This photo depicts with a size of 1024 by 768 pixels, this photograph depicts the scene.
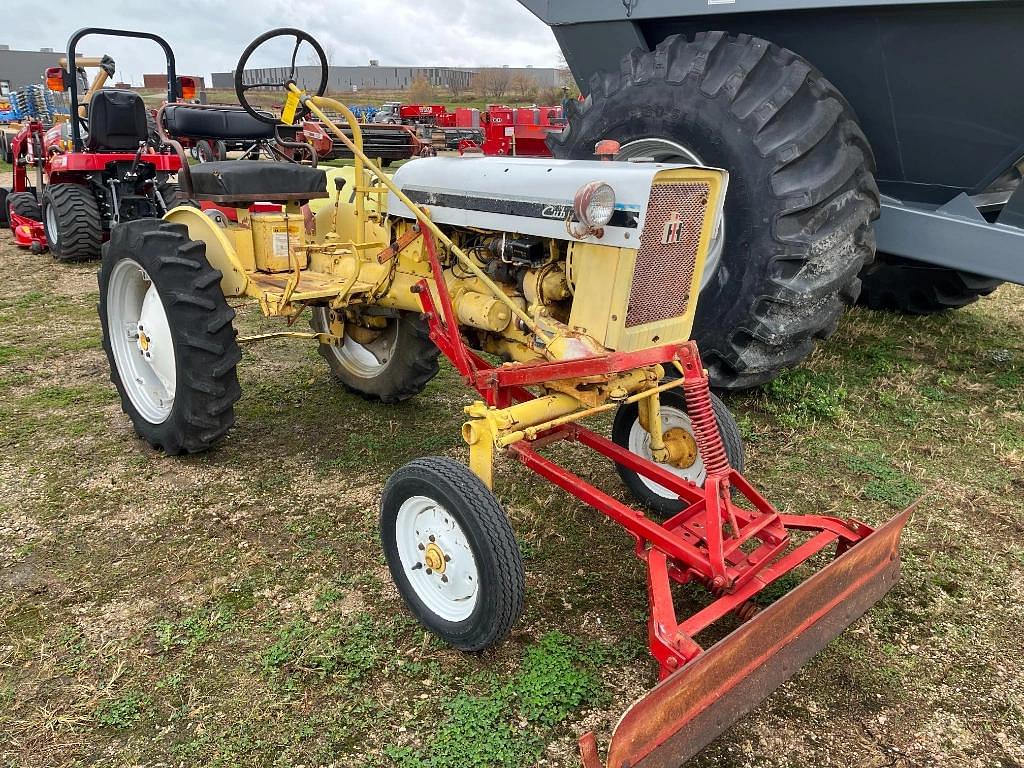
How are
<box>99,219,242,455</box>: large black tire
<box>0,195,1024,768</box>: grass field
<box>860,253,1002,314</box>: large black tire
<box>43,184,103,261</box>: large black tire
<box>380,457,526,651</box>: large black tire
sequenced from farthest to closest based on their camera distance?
<box>43,184,103,261</box>: large black tire
<box>860,253,1002,314</box>: large black tire
<box>99,219,242,455</box>: large black tire
<box>380,457,526,651</box>: large black tire
<box>0,195,1024,768</box>: grass field

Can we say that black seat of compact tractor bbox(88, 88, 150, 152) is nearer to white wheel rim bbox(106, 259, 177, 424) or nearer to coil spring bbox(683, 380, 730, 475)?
white wheel rim bbox(106, 259, 177, 424)

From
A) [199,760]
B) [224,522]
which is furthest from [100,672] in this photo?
[224,522]

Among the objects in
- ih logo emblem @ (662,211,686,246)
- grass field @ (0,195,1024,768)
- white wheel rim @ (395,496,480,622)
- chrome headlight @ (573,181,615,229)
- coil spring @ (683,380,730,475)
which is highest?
chrome headlight @ (573,181,615,229)

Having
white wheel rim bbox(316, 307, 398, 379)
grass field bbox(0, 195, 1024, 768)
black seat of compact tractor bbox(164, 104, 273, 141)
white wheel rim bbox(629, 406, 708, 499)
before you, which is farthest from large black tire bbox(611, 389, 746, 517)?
black seat of compact tractor bbox(164, 104, 273, 141)

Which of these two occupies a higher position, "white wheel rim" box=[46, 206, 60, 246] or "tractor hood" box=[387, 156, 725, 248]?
"tractor hood" box=[387, 156, 725, 248]

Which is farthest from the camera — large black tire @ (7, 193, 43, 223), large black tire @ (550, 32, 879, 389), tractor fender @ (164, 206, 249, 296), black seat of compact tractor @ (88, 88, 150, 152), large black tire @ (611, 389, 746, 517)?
large black tire @ (7, 193, 43, 223)

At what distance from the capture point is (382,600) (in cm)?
275

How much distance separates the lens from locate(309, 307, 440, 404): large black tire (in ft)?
13.6

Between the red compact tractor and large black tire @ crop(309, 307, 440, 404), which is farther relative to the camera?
the red compact tractor

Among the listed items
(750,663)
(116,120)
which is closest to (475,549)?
(750,663)

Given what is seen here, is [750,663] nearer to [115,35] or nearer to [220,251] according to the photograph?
[220,251]

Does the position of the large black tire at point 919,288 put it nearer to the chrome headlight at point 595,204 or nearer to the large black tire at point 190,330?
the chrome headlight at point 595,204

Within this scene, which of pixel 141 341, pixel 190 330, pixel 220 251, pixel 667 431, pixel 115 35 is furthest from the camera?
pixel 115 35

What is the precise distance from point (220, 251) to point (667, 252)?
2.24 meters
